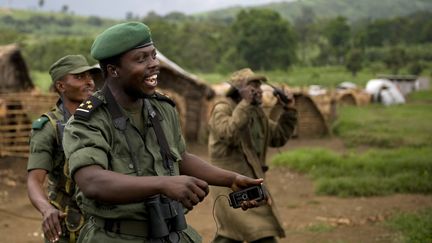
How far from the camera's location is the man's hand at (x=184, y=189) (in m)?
2.28

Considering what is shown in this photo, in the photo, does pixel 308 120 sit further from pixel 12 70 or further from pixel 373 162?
pixel 12 70

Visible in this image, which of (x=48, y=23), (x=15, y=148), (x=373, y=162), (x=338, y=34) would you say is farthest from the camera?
(x=48, y=23)

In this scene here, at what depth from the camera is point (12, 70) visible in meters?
13.5

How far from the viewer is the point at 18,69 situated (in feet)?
44.8

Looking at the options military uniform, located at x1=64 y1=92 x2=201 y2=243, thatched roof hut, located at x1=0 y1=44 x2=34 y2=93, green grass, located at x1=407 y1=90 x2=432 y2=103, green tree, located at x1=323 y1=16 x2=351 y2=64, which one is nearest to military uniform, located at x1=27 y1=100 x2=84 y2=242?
military uniform, located at x1=64 y1=92 x2=201 y2=243

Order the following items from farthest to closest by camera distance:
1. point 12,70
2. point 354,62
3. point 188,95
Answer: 1. point 354,62
2. point 188,95
3. point 12,70

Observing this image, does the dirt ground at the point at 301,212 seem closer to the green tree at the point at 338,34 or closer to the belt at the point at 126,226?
the belt at the point at 126,226

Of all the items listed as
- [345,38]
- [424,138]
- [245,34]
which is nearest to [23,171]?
[424,138]

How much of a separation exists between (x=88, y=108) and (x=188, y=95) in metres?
12.8

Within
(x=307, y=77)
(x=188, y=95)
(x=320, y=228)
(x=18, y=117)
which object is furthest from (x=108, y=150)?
(x=307, y=77)

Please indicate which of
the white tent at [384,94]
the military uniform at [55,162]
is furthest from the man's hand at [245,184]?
the white tent at [384,94]

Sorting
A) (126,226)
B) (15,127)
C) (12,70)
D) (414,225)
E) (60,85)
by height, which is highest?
(60,85)

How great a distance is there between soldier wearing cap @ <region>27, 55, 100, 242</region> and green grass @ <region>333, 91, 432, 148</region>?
34.6 feet

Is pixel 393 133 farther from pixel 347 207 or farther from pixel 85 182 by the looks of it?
pixel 85 182
